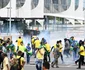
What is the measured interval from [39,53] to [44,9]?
219ft

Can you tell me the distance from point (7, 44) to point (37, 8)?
60.1 m

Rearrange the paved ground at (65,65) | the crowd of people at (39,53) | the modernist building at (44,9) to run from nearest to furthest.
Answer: the crowd of people at (39,53) < the paved ground at (65,65) < the modernist building at (44,9)

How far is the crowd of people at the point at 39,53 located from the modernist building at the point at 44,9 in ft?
162

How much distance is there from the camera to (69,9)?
286ft

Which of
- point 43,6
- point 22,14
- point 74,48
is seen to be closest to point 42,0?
point 43,6

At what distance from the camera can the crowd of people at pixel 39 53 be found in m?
12.8

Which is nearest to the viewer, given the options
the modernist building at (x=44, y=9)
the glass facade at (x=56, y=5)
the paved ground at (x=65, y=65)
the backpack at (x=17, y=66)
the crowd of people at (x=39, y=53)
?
the backpack at (x=17, y=66)

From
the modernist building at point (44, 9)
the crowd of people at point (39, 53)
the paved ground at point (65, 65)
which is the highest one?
the modernist building at point (44, 9)

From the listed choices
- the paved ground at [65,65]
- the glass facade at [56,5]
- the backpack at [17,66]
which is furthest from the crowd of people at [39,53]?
the glass facade at [56,5]

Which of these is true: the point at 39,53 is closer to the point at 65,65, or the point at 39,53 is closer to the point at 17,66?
the point at 17,66

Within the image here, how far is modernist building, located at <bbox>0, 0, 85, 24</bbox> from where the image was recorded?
75.6 m

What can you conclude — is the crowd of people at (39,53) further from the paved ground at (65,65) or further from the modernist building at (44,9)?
the modernist building at (44,9)

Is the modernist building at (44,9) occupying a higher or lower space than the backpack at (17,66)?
higher

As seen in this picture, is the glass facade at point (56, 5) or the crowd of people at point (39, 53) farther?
the glass facade at point (56, 5)
